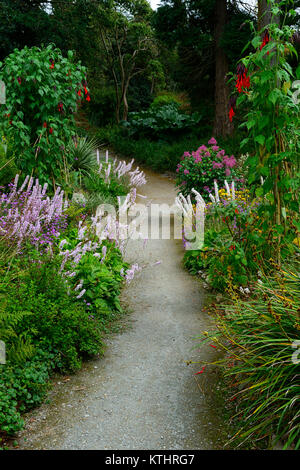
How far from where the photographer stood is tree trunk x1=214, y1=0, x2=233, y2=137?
40.8ft

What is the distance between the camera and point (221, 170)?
8.25m

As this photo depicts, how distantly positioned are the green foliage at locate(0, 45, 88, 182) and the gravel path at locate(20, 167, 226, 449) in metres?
2.55

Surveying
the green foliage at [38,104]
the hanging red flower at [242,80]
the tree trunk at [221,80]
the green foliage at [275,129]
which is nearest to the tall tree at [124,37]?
the tree trunk at [221,80]

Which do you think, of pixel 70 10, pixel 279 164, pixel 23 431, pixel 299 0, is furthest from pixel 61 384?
pixel 70 10

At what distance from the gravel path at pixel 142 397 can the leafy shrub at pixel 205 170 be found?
13.4 feet

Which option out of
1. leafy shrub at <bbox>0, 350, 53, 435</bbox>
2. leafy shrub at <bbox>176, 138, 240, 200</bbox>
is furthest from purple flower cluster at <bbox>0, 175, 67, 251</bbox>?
leafy shrub at <bbox>176, 138, 240, 200</bbox>

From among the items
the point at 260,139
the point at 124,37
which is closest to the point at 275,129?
the point at 260,139

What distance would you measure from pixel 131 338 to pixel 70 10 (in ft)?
48.8

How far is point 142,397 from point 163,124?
13.4 m

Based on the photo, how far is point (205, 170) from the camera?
827cm

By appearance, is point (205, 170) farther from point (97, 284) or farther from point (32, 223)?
point (97, 284)

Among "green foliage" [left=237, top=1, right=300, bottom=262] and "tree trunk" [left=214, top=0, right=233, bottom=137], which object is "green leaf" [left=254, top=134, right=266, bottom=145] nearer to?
"green foliage" [left=237, top=1, right=300, bottom=262]

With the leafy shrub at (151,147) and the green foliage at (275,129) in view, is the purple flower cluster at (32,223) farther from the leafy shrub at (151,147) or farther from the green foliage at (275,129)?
the leafy shrub at (151,147)
